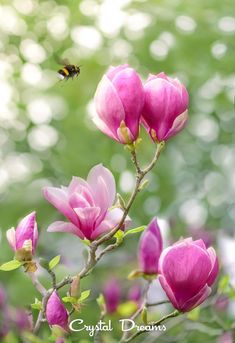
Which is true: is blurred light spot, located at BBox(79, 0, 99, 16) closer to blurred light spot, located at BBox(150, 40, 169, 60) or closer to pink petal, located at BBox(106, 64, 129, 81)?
blurred light spot, located at BBox(150, 40, 169, 60)

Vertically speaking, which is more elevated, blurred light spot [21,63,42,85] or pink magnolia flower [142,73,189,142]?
pink magnolia flower [142,73,189,142]

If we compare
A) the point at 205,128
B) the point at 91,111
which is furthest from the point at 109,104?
the point at 205,128

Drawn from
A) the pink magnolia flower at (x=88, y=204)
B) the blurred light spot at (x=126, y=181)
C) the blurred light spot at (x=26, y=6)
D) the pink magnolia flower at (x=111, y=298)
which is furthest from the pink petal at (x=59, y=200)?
the blurred light spot at (x=26, y=6)

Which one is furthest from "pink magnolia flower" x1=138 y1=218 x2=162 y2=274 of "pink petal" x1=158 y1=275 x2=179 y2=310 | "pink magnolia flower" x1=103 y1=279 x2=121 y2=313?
"pink magnolia flower" x1=103 y1=279 x2=121 y2=313

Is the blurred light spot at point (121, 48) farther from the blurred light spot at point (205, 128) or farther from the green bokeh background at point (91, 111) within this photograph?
the blurred light spot at point (205, 128)

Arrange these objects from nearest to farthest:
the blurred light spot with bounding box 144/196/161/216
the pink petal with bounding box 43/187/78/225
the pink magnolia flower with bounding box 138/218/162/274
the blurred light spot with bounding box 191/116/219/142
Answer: the pink petal with bounding box 43/187/78/225
the pink magnolia flower with bounding box 138/218/162/274
the blurred light spot with bounding box 144/196/161/216
the blurred light spot with bounding box 191/116/219/142

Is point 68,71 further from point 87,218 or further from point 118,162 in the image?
point 118,162

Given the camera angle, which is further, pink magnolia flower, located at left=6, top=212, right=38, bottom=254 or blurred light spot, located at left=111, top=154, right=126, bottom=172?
blurred light spot, located at left=111, top=154, right=126, bottom=172
